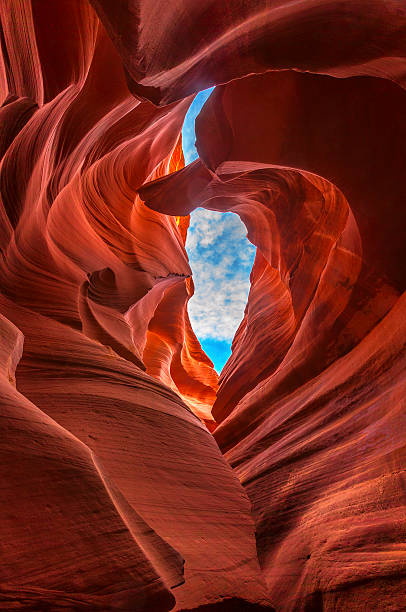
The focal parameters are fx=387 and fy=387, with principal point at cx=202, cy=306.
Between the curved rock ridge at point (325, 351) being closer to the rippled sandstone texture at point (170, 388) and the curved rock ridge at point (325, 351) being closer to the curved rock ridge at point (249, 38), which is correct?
the rippled sandstone texture at point (170, 388)

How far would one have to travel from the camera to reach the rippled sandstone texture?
1855 millimetres

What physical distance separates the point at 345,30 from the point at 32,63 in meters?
2.91

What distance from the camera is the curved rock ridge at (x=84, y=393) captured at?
167 cm

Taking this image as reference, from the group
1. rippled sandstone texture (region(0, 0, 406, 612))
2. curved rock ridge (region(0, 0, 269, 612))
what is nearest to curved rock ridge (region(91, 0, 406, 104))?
rippled sandstone texture (region(0, 0, 406, 612))

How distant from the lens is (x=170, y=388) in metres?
4.75

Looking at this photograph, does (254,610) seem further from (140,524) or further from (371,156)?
(371,156)

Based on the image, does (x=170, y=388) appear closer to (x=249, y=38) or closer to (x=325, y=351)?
(x=325, y=351)

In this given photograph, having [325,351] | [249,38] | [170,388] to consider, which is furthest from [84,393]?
→ [249,38]

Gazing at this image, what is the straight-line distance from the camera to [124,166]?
932 centimetres

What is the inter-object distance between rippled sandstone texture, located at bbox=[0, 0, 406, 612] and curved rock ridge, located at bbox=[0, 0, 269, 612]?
0.01 m

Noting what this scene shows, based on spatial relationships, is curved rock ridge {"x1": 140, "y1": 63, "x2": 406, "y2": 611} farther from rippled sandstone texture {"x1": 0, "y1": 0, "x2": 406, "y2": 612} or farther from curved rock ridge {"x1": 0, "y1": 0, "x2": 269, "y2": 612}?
curved rock ridge {"x1": 0, "y1": 0, "x2": 269, "y2": 612}

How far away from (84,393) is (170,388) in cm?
143

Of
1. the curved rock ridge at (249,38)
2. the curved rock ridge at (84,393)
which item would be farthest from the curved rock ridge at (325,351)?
the curved rock ridge at (249,38)

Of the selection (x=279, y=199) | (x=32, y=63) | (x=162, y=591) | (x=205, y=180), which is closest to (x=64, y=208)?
(x=32, y=63)
